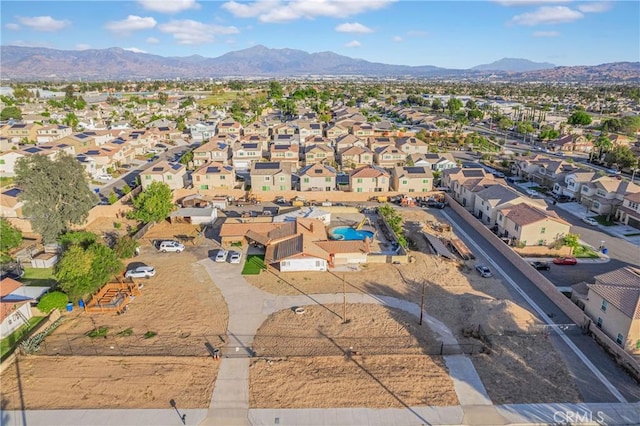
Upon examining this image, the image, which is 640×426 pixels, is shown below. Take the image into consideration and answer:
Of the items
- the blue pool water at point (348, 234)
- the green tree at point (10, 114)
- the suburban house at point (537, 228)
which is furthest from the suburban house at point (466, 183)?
the green tree at point (10, 114)

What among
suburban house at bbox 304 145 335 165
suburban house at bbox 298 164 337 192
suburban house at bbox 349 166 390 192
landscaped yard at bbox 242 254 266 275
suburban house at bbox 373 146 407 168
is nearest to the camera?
landscaped yard at bbox 242 254 266 275

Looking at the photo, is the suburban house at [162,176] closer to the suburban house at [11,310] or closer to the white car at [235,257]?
the white car at [235,257]

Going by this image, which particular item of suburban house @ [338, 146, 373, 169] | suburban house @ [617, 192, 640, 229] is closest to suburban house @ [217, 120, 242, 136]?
suburban house @ [338, 146, 373, 169]

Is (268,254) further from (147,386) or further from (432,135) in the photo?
(432,135)

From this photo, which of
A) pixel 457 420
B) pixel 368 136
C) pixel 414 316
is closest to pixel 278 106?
pixel 368 136

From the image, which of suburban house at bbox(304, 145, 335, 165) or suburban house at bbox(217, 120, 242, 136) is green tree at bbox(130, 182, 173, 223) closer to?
suburban house at bbox(304, 145, 335, 165)
